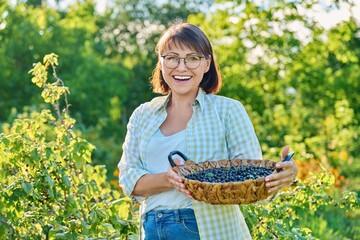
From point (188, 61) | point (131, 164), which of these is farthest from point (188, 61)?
point (131, 164)

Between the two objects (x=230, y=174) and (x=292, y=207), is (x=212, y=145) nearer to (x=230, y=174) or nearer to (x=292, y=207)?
(x=230, y=174)

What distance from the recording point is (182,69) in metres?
3.15

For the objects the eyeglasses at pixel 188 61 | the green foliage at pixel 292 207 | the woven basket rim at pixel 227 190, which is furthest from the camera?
the green foliage at pixel 292 207

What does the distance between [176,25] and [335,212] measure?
186 inches

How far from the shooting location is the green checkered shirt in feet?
10.1

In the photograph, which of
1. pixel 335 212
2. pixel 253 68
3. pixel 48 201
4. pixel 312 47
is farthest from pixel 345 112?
pixel 48 201

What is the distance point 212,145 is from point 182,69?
0.31 metres

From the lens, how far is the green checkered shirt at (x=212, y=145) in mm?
3066

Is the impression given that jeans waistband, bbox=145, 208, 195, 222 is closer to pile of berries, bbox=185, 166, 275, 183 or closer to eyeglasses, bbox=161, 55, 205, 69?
pile of berries, bbox=185, 166, 275, 183

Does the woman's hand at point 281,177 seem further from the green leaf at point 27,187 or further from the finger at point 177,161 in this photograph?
the green leaf at point 27,187

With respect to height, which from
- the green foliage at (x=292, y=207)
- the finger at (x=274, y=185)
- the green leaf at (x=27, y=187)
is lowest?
the green foliage at (x=292, y=207)

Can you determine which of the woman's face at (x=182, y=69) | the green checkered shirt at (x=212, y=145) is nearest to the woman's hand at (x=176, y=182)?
the green checkered shirt at (x=212, y=145)

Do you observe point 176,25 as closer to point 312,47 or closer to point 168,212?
point 168,212

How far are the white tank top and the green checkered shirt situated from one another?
0.09ft
